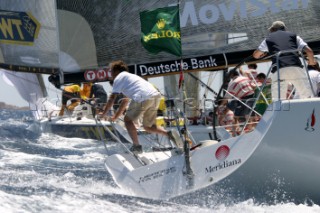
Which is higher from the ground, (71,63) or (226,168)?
(71,63)

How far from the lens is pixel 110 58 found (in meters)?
14.0

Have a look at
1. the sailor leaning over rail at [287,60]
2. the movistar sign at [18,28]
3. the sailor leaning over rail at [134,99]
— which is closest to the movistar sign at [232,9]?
the movistar sign at [18,28]

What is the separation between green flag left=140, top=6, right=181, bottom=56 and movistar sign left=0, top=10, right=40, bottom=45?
356 inches

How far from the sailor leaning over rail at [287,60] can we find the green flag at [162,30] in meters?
0.90

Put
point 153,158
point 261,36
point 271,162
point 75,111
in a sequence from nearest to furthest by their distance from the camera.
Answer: point 271,162 < point 153,158 < point 261,36 < point 75,111

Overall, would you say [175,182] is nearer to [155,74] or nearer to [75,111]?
[155,74]

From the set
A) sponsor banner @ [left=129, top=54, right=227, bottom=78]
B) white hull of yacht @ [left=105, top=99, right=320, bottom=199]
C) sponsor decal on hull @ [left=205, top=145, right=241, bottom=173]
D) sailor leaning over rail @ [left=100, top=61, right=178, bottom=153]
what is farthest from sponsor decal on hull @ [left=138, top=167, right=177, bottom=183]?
sponsor banner @ [left=129, top=54, right=227, bottom=78]

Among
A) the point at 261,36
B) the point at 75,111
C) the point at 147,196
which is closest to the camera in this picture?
the point at 147,196

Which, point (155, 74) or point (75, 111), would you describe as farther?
point (75, 111)

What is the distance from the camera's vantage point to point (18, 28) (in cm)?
1656

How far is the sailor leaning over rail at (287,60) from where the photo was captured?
6.88m

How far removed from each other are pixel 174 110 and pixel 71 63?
7.66 meters

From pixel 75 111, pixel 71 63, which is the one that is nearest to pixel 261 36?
pixel 71 63

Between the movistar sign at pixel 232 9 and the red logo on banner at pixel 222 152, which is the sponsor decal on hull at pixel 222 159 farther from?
the movistar sign at pixel 232 9
